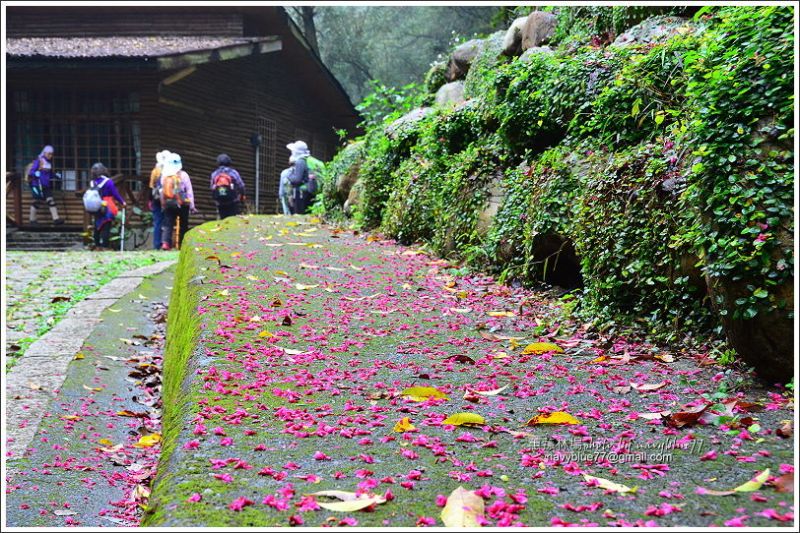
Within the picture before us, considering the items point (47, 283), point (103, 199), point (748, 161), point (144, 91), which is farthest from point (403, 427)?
point (144, 91)

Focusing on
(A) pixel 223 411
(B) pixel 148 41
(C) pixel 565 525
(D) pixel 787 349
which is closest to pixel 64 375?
(A) pixel 223 411

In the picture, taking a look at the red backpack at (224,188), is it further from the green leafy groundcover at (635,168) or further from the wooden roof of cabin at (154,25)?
the green leafy groundcover at (635,168)

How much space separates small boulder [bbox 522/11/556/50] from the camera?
8580 millimetres

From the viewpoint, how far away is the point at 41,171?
1612cm

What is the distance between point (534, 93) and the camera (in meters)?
6.37

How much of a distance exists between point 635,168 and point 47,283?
25.9 feet

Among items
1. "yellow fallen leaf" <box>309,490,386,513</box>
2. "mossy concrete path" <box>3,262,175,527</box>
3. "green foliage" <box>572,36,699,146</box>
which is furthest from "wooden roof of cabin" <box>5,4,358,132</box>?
"yellow fallen leaf" <box>309,490,386,513</box>

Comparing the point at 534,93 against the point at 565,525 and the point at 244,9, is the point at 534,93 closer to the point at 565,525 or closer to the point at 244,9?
the point at 565,525

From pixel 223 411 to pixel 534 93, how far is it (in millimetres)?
4289

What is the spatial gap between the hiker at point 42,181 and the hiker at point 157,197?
299 centimetres

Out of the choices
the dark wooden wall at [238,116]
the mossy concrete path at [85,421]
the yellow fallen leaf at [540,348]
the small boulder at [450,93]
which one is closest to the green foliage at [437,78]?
the small boulder at [450,93]

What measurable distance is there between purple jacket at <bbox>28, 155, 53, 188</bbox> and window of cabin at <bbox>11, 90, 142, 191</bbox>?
1.15 metres

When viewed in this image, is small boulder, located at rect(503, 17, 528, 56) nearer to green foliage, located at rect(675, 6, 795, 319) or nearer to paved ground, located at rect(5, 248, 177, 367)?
green foliage, located at rect(675, 6, 795, 319)

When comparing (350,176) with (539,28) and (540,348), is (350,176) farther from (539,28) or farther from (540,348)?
(540,348)
